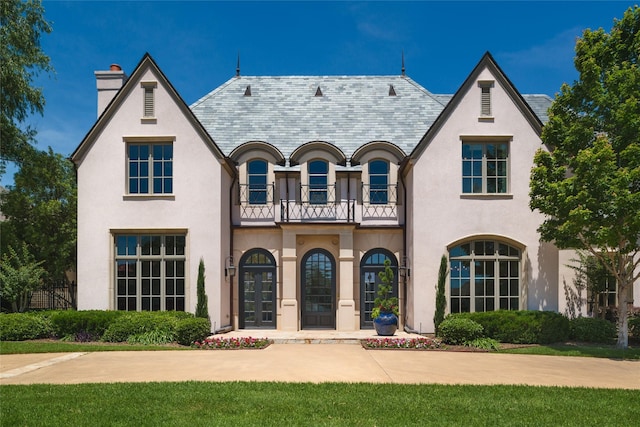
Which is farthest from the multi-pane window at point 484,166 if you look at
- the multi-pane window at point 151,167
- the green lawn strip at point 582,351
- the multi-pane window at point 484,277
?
the multi-pane window at point 151,167

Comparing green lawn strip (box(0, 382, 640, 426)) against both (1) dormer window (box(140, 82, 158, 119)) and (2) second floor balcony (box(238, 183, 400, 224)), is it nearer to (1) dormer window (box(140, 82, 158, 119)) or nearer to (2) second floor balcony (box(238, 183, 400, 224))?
(2) second floor balcony (box(238, 183, 400, 224))

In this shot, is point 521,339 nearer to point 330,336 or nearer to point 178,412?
point 330,336

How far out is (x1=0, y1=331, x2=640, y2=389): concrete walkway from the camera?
9.82m

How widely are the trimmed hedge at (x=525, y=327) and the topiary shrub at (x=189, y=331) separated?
336 inches

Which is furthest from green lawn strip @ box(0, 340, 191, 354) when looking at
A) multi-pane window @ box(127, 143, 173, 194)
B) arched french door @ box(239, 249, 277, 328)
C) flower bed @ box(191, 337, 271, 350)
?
multi-pane window @ box(127, 143, 173, 194)

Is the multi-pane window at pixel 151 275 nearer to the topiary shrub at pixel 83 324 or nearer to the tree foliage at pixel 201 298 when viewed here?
the tree foliage at pixel 201 298

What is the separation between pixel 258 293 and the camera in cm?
1817

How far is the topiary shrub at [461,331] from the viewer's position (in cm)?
1444

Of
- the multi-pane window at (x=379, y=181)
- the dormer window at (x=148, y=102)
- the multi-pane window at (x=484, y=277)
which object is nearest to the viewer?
the multi-pane window at (x=484, y=277)

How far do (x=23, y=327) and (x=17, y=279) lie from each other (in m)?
3.36

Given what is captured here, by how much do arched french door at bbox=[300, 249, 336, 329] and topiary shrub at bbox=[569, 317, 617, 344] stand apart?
8366 mm

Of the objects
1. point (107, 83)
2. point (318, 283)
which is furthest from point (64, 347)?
point (107, 83)

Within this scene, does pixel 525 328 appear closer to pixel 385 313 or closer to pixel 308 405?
pixel 385 313

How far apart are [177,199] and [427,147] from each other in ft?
30.0
